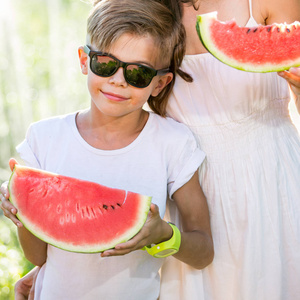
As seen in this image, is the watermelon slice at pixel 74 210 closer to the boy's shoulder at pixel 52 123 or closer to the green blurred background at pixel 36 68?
the boy's shoulder at pixel 52 123

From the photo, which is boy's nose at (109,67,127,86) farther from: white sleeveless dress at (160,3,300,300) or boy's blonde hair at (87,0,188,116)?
white sleeveless dress at (160,3,300,300)

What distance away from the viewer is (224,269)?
2.07 meters

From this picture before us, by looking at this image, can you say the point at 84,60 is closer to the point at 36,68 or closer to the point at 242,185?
the point at 242,185

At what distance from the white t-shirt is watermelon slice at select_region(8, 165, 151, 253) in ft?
0.52

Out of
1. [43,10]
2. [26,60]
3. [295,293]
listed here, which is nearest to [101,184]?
[295,293]

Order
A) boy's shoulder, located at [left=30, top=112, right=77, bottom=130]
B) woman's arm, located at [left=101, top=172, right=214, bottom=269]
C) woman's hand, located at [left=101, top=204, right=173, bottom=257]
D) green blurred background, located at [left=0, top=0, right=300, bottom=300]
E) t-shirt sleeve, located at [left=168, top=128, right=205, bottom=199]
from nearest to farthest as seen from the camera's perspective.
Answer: woman's hand, located at [left=101, top=204, right=173, bottom=257]
woman's arm, located at [left=101, top=172, right=214, bottom=269]
t-shirt sleeve, located at [left=168, top=128, right=205, bottom=199]
boy's shoulder, located at [left=30, top=112, right=77, bottom=130]
green blurred background, located at [left=0, top=0, right=300, bottom=300]

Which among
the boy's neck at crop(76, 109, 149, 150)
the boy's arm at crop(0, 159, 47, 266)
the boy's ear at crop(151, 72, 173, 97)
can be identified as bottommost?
the boy's arm at crop(0, 159, 47, 266)

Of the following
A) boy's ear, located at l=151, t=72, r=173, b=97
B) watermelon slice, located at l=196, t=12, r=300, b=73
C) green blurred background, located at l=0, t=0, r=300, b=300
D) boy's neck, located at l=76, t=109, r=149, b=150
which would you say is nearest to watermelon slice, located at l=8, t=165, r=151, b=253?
boy's neck, located at l=76, t=109, r=149, b=150

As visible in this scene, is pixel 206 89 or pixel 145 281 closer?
pixel 145 281

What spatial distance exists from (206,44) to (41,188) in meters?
0.80

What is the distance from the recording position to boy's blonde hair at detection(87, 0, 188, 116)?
1.93m

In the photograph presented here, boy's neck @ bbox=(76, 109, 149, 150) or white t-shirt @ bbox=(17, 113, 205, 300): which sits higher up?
boy's neck @ bbox=(76, 109, 149, 150)

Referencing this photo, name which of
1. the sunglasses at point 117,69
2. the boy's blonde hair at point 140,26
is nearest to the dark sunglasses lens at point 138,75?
the sunglasses at point 117,69

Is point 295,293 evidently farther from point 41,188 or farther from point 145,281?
point 41,188
